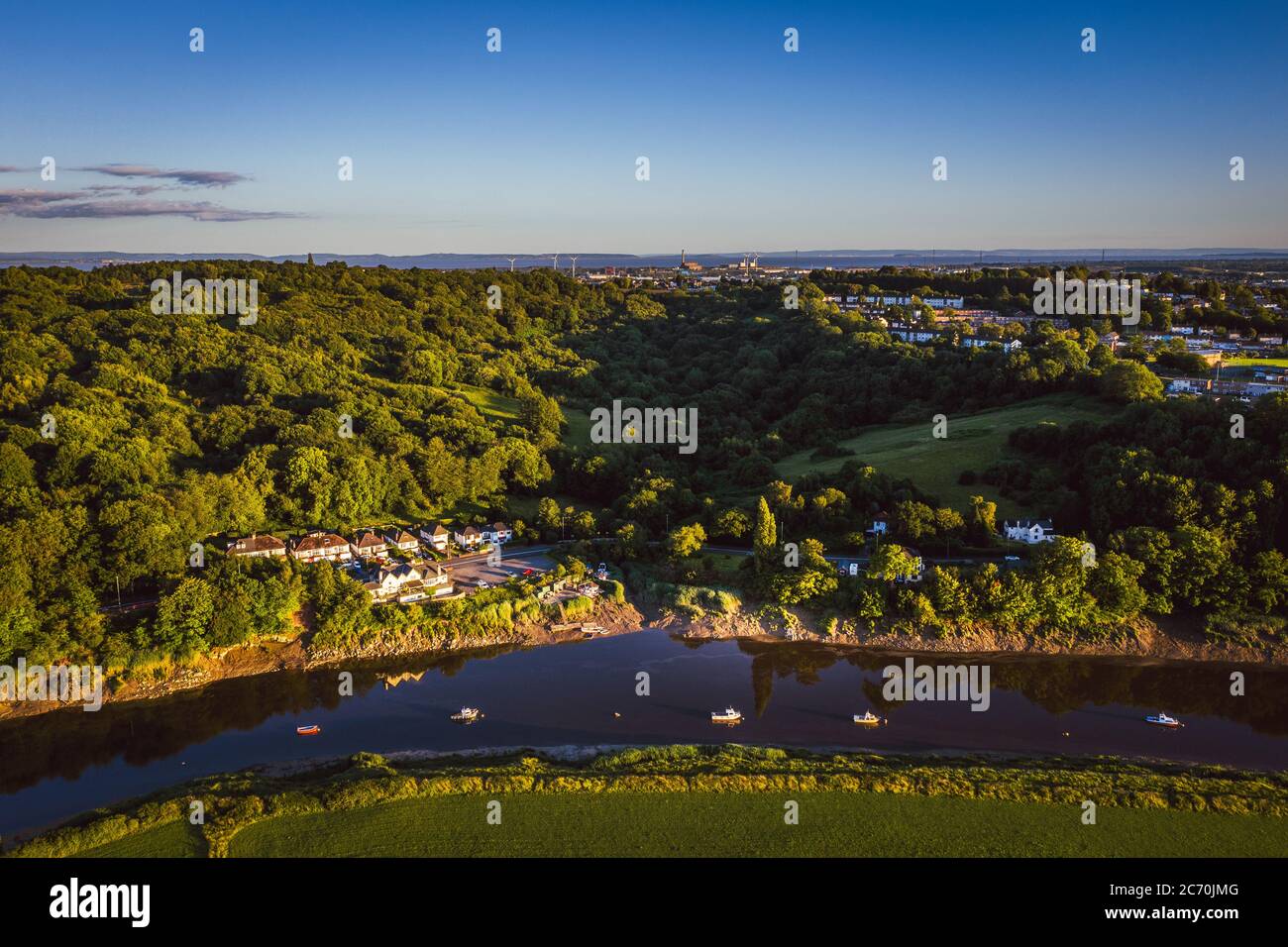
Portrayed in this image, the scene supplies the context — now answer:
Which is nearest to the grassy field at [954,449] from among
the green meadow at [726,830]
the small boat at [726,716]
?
Result: the small boat at [726,716]

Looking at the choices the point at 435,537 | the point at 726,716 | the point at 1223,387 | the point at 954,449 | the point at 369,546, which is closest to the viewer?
the point at 726,716

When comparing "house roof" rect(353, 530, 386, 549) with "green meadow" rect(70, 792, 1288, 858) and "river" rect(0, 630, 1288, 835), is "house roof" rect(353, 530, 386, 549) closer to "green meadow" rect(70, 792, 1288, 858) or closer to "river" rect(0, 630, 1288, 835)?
"river" rect(0, 630, 1288, 835)

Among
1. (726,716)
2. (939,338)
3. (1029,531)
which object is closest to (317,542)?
(726,716)

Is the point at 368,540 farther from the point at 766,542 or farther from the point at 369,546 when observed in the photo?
the point at 766,542

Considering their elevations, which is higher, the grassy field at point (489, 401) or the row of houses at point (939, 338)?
the row of houses at point (939, 338)

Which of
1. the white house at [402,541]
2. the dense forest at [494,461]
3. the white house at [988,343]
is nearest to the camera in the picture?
the dense forest at [494,461]

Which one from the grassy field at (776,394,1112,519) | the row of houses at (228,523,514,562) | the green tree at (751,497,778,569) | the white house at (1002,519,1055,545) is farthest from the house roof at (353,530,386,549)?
the white house at (1002,519,1055,545)

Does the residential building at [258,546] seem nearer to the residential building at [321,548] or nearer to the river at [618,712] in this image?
the residential building at [321,548]
